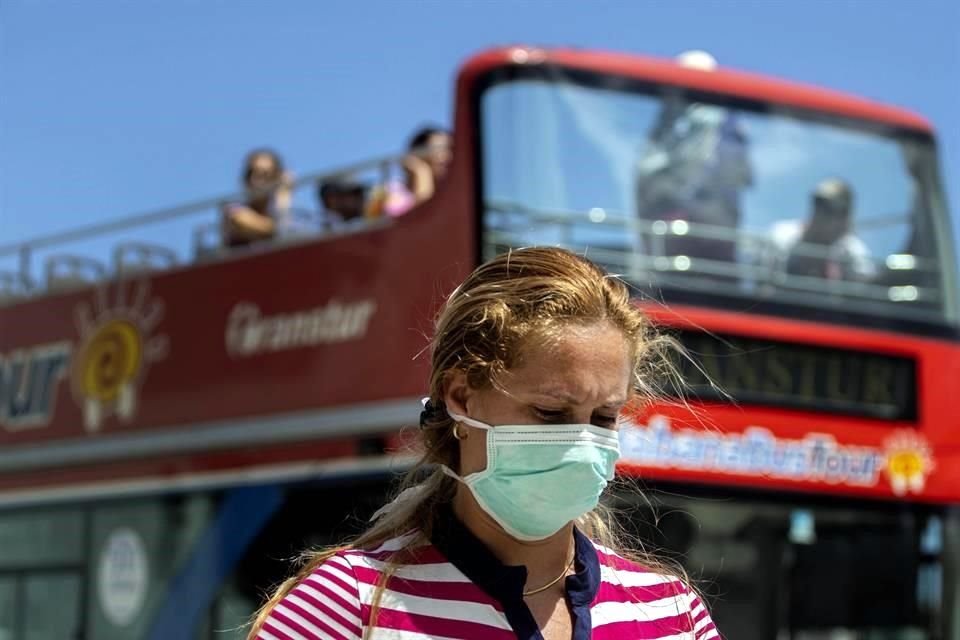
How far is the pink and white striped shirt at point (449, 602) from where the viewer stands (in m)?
1.81

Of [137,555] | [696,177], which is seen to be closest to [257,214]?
[137,555]

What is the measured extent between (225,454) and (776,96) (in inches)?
119

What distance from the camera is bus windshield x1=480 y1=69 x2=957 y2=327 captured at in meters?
6.72

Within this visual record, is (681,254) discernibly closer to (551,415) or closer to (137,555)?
(137,555)

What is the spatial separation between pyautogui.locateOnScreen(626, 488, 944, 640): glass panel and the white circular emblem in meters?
2.62

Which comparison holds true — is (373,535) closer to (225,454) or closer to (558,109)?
(558,109)

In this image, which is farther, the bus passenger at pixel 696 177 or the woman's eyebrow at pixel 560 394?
the bus passenger at pixel 696 177

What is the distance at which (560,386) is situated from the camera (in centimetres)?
188

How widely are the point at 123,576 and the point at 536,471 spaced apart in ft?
21.6

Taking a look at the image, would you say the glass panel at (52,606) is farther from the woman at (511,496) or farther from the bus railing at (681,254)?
the woman at (511,496)

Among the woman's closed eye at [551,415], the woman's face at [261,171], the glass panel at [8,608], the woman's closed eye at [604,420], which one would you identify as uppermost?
the woman's face at [261,171]

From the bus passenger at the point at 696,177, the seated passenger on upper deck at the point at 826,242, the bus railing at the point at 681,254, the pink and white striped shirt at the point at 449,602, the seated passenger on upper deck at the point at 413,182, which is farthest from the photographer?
the seated passenger on upper deck at the point at 413,182

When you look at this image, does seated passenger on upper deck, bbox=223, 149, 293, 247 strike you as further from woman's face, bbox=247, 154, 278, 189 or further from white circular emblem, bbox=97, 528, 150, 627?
white circular emblem, bbox=97, 528, 150, 627

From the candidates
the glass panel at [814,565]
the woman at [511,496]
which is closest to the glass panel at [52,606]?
the glass panel at [814,565]
